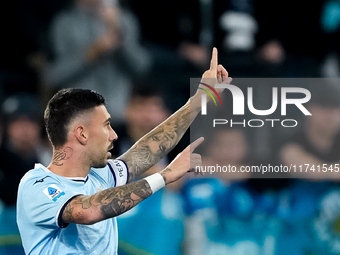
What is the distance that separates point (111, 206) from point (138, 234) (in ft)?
8.17

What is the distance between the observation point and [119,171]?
128 inches

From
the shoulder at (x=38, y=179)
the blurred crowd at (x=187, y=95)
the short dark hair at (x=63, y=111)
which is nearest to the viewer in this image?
the shoulder at (x=38, y=179)

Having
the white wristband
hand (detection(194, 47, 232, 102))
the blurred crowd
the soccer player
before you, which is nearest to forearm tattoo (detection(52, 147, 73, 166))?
the soccer player

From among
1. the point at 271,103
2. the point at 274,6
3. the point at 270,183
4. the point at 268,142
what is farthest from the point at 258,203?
the point at 274,6

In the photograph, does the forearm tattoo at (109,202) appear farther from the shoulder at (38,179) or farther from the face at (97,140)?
the face at (97,140)

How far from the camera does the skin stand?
2.42 metres

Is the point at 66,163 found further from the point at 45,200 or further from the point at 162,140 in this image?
the point at 162,140

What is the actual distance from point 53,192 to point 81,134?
438 mm

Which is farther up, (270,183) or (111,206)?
(111,206)

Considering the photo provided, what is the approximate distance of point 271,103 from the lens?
5711 millimetres

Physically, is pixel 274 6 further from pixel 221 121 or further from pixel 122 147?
pixel 122 147

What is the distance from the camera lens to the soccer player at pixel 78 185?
246 centimetres

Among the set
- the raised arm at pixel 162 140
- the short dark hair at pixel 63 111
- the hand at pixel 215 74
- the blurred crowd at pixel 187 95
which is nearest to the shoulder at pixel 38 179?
the short dark hair at pixel 63 111

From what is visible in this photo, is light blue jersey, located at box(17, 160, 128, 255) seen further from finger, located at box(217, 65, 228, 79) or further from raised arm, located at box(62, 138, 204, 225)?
finger, located at box(217, 65, 228, 79)
